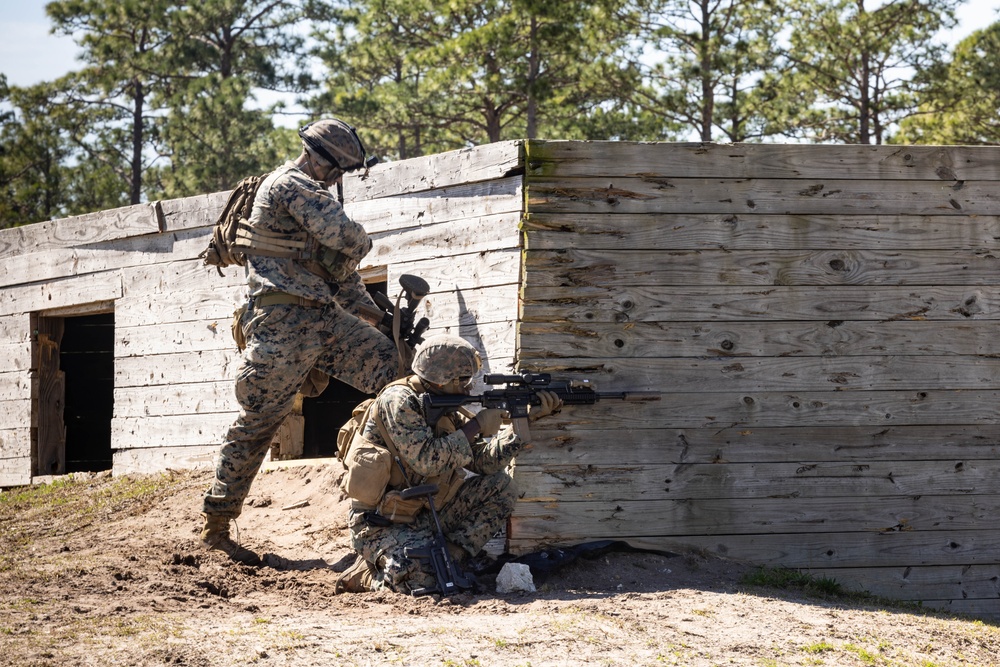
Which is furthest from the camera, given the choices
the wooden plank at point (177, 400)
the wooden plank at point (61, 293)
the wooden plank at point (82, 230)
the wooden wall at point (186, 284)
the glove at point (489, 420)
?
the wooden plank at point (61, 293)

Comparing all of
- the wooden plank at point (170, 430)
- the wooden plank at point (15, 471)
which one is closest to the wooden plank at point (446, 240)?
the wooden plank at point (170, 430)

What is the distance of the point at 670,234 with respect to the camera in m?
5.73

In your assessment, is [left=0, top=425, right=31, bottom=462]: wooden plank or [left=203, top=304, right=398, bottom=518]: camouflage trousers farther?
[left=0, top=425, right=31, bottom=462]: wooden plank

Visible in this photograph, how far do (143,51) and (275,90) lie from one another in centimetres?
278

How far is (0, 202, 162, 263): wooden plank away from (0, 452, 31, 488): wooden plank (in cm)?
166

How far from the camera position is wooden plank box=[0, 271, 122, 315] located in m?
8.45

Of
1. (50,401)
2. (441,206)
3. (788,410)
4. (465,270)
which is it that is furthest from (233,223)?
(50,401)

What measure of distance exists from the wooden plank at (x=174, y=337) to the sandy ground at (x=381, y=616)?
5.85 feet

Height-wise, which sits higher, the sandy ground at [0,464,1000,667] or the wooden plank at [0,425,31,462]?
the wooden plank at [0,425,31,462]

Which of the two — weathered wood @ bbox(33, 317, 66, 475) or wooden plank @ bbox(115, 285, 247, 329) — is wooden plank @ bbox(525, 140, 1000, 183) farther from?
weathered wood @ bbox(33, 317, 66, 475)

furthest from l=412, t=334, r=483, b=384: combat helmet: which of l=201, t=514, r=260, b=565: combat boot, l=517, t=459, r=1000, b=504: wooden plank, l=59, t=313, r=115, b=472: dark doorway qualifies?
l=59, t=313, r=115, b=472: dark doorway

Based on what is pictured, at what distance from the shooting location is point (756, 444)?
5.75 metres

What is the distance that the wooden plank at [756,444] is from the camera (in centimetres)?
560

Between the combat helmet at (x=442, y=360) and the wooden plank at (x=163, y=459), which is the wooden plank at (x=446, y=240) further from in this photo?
the wooden plank at (x=163, y=459)
